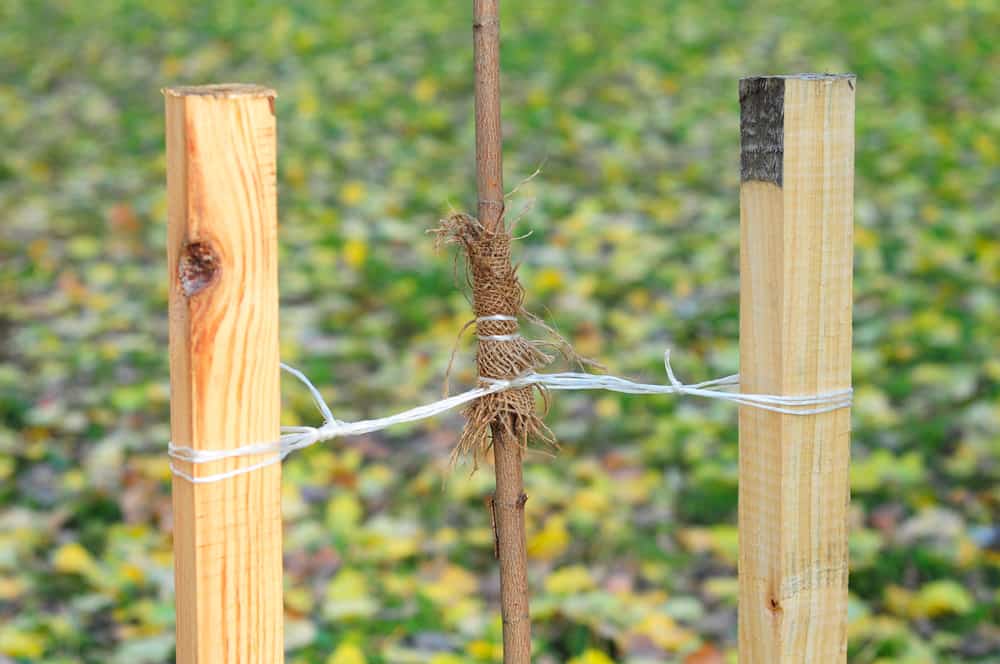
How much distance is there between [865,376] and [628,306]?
0.71 m

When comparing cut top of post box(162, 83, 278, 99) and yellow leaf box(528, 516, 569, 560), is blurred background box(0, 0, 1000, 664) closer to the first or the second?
yellow leaf box(528, 516, 569, 560)

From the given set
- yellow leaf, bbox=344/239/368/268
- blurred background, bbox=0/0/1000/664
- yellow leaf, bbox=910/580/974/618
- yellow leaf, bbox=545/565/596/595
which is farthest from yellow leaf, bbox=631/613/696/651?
yellow leaf, bbox=344/239/368/268

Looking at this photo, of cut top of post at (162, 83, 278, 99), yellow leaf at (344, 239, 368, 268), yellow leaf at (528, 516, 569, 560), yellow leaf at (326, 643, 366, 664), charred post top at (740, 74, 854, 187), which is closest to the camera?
cut top of post at (162, 83, 278, 99)

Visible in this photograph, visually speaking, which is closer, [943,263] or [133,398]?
[133,398]

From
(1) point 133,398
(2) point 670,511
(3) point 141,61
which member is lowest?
(2) point 670,511

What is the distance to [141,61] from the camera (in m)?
5.38

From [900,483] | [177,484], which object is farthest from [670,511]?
[177,484]

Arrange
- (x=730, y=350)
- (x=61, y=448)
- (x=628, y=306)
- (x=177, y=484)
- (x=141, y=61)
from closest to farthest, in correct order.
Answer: (x=177, y=484) → (x=61, y=448) → (x=730, y=350) → (x=628, y=306) → (x=141, y=61)

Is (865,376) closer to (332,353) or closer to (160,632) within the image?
(332,353)

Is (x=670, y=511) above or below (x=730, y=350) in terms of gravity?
below

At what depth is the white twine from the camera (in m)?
0.96

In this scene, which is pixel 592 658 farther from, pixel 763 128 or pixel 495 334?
pixel 763 128

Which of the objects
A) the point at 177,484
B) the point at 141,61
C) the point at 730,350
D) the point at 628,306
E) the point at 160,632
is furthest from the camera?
the point at 141,61

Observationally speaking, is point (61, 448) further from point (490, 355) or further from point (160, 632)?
point (490, 355)
